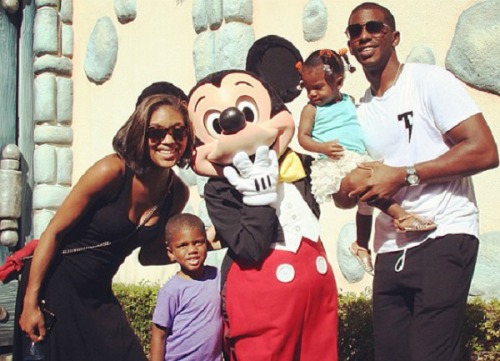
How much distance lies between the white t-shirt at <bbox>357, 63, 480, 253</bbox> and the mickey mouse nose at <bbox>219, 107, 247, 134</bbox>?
489 millimetres

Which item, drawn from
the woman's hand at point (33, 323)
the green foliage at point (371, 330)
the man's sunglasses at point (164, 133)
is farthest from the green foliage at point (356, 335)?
the woman's hand at point (33, 323)

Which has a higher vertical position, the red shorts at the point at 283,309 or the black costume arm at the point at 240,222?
the black costume arm at the point at 240,222

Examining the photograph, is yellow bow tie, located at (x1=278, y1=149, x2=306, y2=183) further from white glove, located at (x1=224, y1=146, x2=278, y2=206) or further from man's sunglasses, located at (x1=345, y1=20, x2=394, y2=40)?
man's sunglasses, located at (x1=345, y1=20, x2=394, y2=40)

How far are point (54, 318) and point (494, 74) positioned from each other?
99.9 inches

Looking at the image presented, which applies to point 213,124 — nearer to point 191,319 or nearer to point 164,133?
point 164,133

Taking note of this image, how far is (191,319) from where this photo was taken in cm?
336

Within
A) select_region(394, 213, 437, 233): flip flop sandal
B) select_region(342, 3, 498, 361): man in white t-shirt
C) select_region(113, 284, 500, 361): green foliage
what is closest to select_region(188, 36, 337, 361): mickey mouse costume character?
select_region(342, 3, 498, 361): man in white t-shirt

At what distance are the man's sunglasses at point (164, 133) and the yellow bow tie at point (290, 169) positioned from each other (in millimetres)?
391

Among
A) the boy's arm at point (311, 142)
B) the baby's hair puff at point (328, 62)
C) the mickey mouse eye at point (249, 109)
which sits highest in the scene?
the baby's hair puff at point (328, 62)

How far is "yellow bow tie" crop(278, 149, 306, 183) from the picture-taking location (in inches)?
127

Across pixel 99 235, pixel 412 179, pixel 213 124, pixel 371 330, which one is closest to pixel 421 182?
pixel 412 179

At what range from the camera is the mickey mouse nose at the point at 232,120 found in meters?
3.05

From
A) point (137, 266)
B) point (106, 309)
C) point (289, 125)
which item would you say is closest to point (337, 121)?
point (289, 125)

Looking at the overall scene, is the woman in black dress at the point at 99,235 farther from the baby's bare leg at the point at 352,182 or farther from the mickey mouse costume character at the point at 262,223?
the baby's bare leg at the point at 352,182
